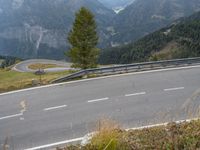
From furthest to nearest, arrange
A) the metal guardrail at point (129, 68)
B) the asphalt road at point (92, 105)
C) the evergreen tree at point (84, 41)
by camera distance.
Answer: the evergreen tree at point (84, 41) < the metal guardrail at point (129, 68) < the asphalt road at point (92, 105)

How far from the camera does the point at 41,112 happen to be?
1404 cm

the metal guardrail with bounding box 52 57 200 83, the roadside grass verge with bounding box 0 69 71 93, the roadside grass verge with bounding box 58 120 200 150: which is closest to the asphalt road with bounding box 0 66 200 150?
the metal guardrail with bounding box 52 57 200 83

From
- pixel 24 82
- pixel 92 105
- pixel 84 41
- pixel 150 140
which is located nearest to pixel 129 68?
pixel 92 105

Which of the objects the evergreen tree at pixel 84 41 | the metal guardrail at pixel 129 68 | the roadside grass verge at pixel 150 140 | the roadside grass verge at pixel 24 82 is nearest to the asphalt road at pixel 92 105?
the metal guardrail at pixel 129 68

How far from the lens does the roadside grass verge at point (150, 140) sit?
6.30 meters

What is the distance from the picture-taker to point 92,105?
14523mm

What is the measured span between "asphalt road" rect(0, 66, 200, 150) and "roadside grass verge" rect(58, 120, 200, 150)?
6.72 feet

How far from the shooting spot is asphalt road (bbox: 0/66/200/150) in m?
11.9

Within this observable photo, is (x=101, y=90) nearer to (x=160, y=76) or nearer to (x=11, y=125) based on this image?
(x=160, y=76)

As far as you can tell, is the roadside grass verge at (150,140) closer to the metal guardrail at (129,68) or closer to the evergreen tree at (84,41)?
the metal guardrail at (129,68)

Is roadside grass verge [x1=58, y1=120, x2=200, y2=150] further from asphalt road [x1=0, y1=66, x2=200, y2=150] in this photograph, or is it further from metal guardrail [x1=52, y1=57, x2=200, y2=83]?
metal guardrail [x1=52, y1=57, x2=200, y2=83]

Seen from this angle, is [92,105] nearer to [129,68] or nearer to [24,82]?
[129,68]

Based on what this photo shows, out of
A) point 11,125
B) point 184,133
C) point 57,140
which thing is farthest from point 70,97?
point 184,133

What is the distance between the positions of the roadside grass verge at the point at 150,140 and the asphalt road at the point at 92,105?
6.72 ft
